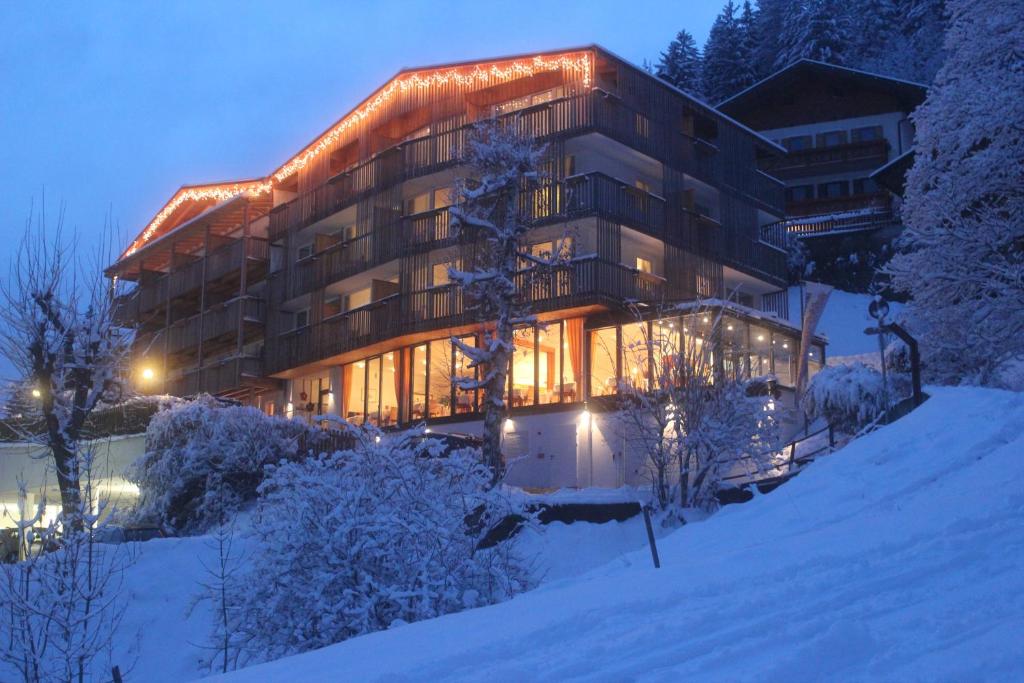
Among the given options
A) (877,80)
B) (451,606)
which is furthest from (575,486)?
(877,80)

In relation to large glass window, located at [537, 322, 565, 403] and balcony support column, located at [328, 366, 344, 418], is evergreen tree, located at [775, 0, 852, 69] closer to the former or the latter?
balcony support column, located at [328, 366, 344, 418]

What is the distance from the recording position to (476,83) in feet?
100

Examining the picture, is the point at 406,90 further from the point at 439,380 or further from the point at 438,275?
the point at 439,380

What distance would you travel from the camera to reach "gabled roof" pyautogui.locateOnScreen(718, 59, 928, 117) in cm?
4872

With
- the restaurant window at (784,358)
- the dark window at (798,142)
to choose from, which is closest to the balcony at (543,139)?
the restaurant window at (784,358)

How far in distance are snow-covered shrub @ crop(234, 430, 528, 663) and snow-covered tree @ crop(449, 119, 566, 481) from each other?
642cm

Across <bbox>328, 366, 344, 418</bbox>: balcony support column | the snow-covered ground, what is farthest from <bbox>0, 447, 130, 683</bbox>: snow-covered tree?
the snow-covered ground

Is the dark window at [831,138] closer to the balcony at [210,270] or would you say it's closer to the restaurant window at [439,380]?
the balcony at [210,270]

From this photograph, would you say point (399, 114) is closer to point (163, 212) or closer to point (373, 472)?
point (163, 212)

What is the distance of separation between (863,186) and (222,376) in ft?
96.9

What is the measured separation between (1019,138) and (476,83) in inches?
611

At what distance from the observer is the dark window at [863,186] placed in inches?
1934

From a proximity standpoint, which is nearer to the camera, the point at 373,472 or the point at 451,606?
the point at 451,606

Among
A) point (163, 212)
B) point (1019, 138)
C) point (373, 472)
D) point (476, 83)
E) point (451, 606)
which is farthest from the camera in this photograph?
point (163, 212)
